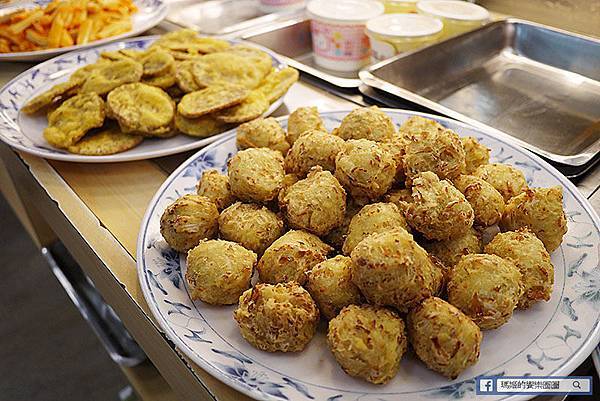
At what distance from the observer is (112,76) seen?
1.52 meters

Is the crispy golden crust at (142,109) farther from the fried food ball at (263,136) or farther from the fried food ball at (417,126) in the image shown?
the fried food ball at (417,126)

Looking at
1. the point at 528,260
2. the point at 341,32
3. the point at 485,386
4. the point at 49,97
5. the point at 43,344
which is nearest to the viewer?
the point at 485,386

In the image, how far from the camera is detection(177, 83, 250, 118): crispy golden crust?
1.37m

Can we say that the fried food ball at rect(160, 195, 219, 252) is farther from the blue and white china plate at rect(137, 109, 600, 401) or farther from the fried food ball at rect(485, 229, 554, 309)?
the fried food ball at rect(485, 229, 554, 309)

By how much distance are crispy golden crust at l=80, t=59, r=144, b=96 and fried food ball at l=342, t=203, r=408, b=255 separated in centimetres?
83

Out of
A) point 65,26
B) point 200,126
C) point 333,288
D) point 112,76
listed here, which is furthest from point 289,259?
point 65,26

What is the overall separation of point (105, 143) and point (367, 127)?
643mm

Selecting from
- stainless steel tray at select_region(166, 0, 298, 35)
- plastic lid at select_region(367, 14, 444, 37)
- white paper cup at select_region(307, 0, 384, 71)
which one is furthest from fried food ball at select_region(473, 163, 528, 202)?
stainless steel tray at select_region(166, 0, 298, 35)

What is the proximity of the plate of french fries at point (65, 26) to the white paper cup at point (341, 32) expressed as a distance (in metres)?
0.64

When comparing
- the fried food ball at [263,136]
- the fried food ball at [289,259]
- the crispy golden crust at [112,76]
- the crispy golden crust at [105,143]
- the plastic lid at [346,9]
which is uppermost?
A: the crispy golden crust at [112,76]

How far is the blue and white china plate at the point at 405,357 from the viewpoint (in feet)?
2.55

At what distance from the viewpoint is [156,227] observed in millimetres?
1081

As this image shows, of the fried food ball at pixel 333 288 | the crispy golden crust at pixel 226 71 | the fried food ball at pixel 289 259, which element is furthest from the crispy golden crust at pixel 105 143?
the fried food ball at pixel 333 288

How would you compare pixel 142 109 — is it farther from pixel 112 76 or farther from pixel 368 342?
pixel 368 342
